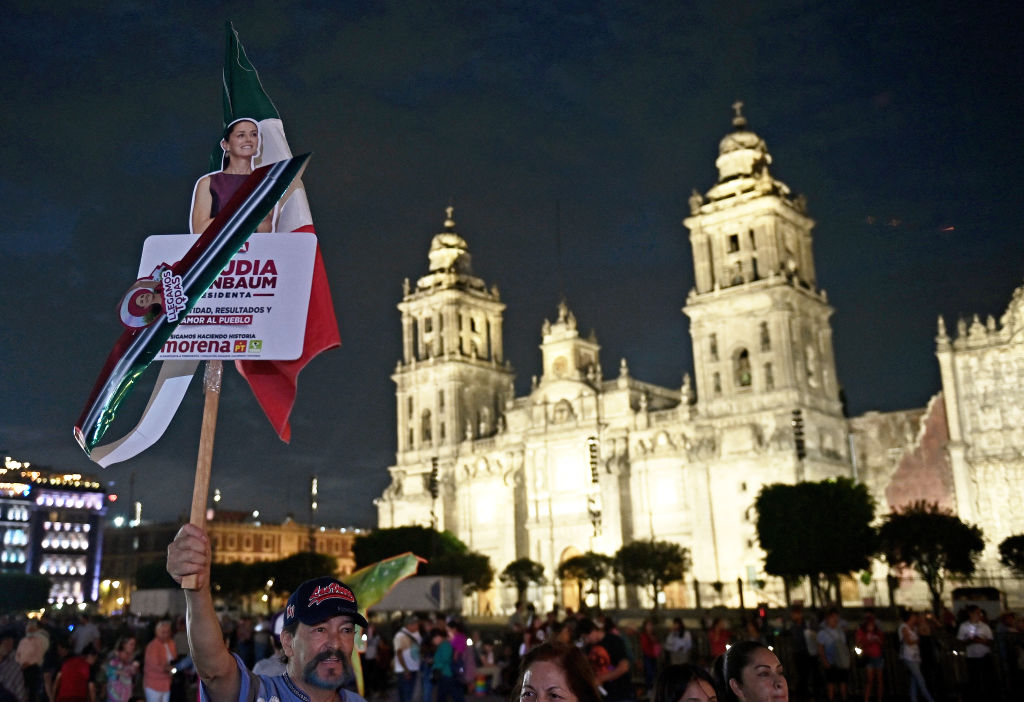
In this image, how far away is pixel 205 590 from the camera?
12.6ft

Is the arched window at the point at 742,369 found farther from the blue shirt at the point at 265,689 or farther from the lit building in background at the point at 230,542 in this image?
the blue shirt at the point at 265,689

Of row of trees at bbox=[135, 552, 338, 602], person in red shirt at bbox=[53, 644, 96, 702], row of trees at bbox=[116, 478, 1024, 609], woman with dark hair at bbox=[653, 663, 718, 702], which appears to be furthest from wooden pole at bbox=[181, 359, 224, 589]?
row of trees at bbox=[135, 552, 338, 602]

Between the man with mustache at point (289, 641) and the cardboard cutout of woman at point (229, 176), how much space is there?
231cm

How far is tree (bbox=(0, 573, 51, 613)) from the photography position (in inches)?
2621

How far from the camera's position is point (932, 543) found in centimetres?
4003

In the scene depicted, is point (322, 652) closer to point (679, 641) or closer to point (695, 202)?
point (679, 641)

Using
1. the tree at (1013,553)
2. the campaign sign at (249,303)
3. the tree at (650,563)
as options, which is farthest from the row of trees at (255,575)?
the campaign sign at (249,303)

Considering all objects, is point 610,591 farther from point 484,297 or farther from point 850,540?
point 484,297

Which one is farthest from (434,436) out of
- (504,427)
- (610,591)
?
(610,591)

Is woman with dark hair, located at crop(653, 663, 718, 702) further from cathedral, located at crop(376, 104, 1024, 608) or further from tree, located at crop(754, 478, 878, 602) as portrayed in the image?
cathedral, located at crop(376, 104, 1024, 608)

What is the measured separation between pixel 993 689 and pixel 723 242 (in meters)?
46.3

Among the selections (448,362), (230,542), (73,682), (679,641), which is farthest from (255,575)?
(73,682)

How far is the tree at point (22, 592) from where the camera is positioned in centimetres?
6656

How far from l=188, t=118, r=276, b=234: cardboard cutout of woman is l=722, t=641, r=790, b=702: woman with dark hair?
135 inches
